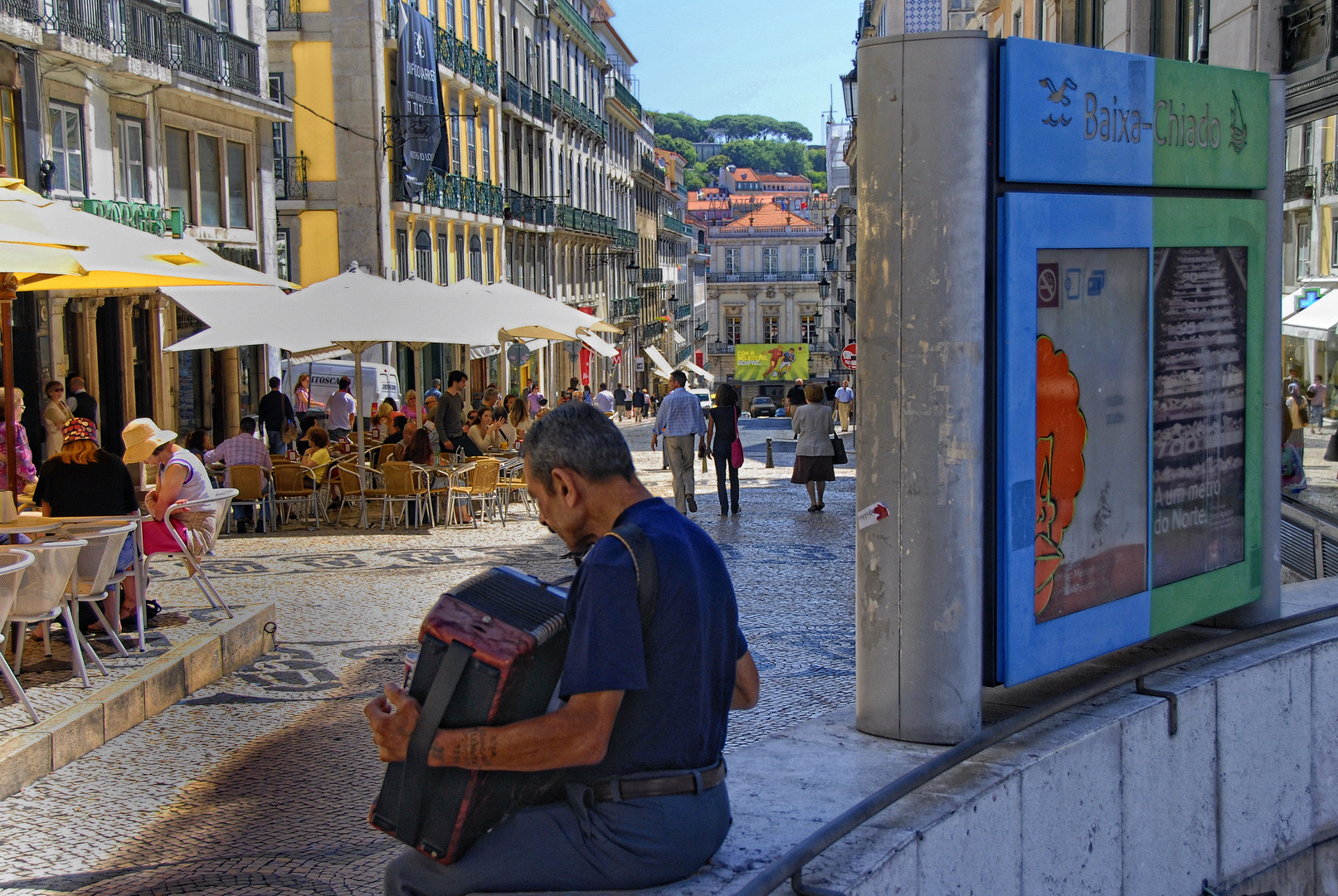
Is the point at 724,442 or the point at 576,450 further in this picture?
the point at 724,442

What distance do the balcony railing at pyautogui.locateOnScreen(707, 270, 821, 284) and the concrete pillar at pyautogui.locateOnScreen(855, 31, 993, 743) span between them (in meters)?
111

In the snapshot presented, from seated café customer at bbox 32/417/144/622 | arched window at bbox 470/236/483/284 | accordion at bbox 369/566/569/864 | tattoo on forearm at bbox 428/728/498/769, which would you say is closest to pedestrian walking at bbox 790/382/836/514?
seated café customer at bbox 32/417/144/622

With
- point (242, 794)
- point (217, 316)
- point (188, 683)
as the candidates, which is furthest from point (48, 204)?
point (217, 316)

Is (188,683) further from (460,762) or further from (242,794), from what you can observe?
(460,762)

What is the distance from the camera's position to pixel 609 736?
9.46ft

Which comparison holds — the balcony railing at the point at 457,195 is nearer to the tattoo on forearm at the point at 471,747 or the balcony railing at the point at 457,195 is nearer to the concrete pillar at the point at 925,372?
the concrete pillar at the point at 925,372

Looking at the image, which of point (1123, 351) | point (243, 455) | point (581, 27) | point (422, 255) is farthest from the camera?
point (581, 27)

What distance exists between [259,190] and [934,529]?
23.6m

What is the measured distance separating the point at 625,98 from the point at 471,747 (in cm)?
7303

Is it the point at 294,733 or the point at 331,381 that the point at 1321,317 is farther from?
the point at 331,381

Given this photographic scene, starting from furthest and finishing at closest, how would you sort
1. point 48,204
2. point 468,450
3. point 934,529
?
point 468,450, point 48,204, point 934,529

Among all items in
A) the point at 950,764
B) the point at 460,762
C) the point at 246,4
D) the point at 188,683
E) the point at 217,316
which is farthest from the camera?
the point at 246,4

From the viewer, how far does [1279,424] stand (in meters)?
5.91

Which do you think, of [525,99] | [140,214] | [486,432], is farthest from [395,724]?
[525,99]
